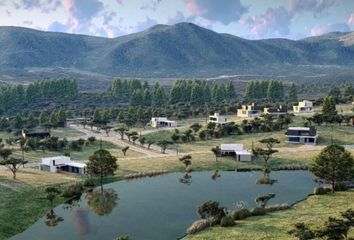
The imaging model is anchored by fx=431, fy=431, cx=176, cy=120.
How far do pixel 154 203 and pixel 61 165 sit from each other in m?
30.3

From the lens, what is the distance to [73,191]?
3056 inches

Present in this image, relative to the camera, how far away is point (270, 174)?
299 feet

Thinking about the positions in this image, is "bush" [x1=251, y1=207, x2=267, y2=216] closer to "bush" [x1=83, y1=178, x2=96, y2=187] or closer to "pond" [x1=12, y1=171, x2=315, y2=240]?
"pond" [x1=12, y1=171, x2=315, y2=240]

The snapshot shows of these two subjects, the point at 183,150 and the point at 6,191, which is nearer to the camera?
the point at 6,191

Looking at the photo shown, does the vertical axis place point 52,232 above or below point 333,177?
below

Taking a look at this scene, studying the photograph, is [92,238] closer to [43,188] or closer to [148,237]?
[148,237]

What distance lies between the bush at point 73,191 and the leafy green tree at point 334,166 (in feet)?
139

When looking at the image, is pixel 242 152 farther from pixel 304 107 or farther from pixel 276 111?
pixel 304 107

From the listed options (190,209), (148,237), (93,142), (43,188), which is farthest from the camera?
(93,142)

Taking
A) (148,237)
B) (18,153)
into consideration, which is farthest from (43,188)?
(18,153)

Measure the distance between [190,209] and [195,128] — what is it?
6919 centimetres

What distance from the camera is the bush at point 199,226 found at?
189 ft

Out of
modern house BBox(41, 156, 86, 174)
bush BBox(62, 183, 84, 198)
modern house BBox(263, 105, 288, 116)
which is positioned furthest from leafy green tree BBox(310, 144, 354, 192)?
modern house BBox(263, 105, 288, 116)

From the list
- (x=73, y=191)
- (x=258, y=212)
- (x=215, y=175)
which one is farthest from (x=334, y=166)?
(x=73, y=191)
